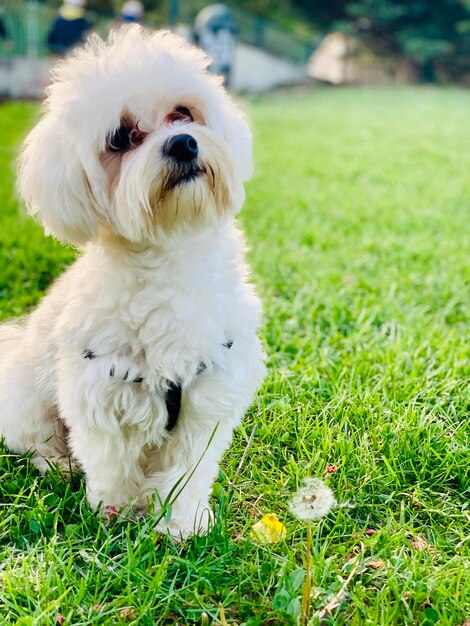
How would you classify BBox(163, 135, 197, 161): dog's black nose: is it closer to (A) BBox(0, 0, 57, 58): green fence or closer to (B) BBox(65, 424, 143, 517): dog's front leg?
(B) BBox(65, 424, 143, 517): dog's front leg

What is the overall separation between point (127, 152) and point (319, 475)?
4.34ft

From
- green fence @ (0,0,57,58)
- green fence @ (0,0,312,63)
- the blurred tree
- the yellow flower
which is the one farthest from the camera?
the blurred tree

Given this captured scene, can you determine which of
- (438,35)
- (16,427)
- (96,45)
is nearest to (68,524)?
(16,427)

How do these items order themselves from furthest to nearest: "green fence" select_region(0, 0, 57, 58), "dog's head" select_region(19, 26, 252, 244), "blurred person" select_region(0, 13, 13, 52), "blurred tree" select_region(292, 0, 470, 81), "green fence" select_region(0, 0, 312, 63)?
"blurred tree" select_region(292, 0, 470, 81)
"green fence" select_region(0, 0, 312, 63)
"green fence" select_region(0, 0, 57, 58)
"blurred person" select_region(0, 13, 13, 52)
"dog's head" select_region(19, 26, 252, 244)

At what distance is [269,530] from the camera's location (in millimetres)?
2174

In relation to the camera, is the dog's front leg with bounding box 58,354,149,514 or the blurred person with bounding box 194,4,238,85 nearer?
the dog's front leg with bounding box 58,354,149,514

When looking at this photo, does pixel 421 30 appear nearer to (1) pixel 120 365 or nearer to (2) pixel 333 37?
(2) pixel 333 37

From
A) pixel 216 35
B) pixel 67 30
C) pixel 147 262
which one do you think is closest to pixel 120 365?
pixel 147 262

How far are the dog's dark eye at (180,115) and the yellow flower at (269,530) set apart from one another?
133cm

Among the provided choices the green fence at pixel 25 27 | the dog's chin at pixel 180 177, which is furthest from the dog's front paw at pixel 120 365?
the green fence at pixel 25 27

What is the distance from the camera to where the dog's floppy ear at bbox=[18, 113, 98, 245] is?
2045mm

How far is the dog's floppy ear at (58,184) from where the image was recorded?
204 centimetres

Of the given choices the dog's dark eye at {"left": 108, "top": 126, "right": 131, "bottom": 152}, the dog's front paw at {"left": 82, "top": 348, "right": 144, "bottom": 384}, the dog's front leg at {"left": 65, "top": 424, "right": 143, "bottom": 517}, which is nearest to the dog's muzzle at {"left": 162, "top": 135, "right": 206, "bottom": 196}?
the dog's dark eye at {"left": 108, "top": 126, "right": 131, "bottom": 152}

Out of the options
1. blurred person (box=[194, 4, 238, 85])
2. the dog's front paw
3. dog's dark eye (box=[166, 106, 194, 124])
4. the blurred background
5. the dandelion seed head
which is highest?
dog's dark eye (box=[166, 106, 194, 124])
